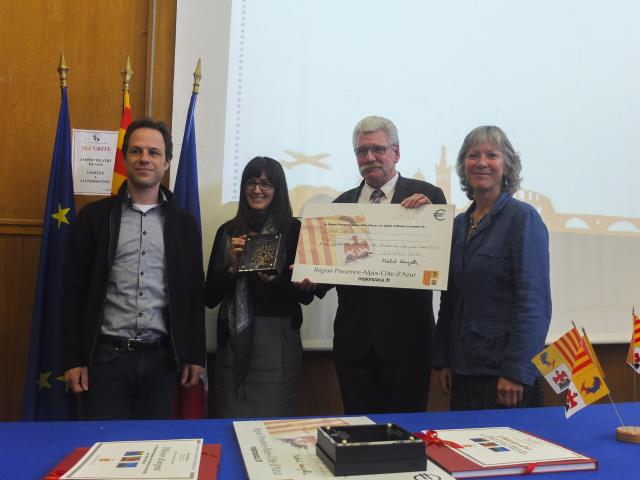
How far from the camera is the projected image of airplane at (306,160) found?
9.27 feet

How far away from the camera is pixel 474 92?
9.95 ft

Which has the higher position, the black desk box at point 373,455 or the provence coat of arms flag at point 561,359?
the provence coat of arms flag at point 561,359

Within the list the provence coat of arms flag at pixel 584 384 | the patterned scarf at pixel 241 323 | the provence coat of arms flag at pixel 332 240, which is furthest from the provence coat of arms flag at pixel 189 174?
the provence coat of arms flag at pixel 584 384

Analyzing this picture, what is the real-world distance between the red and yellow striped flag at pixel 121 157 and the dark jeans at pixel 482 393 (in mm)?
1694

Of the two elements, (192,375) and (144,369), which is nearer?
(144,369)

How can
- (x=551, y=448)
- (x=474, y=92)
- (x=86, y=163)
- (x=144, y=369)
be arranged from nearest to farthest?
(x=551, y=448), (x=144, y=369), (x=86, y=163), (x=474, y=92)

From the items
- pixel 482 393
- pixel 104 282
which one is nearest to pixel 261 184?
pixel 104 282

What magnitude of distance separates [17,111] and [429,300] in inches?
84.5

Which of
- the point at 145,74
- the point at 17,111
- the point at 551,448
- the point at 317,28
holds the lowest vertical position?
the point at 551,448

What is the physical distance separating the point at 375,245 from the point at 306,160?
84 cm

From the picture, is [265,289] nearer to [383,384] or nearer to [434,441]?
[383,384]

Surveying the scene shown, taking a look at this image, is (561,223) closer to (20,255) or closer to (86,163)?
(86,163)

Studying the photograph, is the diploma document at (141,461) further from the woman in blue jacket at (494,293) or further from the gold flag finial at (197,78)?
the gold flag finial at (197,78)

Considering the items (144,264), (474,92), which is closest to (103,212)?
(144,264)
